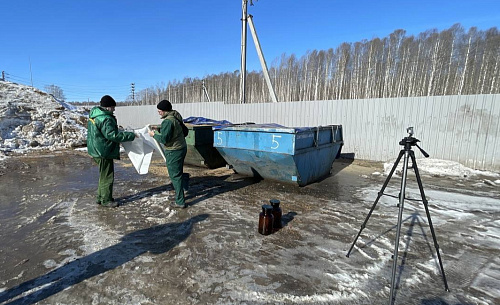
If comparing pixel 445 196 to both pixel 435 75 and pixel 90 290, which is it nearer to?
pixel 90 290

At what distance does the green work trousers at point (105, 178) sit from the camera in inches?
171

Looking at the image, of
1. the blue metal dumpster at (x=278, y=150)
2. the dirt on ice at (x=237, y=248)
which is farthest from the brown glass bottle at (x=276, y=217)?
the blue metal dumpster at (x=278, y=150)

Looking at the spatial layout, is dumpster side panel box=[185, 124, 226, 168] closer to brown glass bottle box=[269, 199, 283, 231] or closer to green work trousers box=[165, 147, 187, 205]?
green work trousers box=[165, 147, 187, 205]

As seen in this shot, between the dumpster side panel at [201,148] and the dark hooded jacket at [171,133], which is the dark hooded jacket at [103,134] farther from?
the dumpster side panel at [201,148]

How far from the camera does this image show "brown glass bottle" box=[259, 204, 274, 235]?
11.3ft

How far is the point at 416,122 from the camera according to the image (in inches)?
318

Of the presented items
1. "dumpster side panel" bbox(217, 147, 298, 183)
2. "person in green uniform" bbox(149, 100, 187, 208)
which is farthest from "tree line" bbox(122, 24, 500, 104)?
"person in green uniform" bbox(149, 100, 187, 208)

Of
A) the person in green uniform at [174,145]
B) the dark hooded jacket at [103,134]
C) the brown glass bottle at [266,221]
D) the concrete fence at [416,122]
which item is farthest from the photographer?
the concrete fence at [416,122]

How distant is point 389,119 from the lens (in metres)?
8.54

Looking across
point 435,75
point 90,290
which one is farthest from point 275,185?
point 435,75

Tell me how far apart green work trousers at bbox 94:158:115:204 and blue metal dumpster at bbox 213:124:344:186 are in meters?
2.32

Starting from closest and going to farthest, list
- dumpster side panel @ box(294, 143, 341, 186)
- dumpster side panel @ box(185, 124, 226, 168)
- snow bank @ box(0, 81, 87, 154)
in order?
dumpster side panel @ box(294, 143, 341, 186)
dumpster side panel @ box(185, 124, 226, 168)
snow bank @ box(0, 81, 87, 154)

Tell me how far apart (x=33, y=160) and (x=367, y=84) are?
18.5 m

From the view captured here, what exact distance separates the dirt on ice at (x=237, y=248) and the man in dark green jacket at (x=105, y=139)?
0.41 metres
